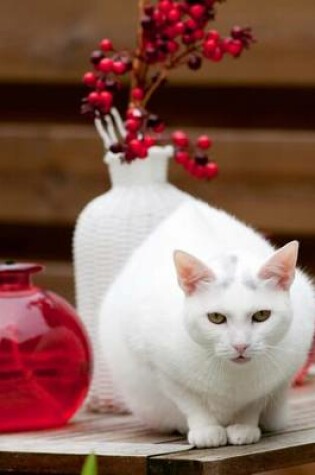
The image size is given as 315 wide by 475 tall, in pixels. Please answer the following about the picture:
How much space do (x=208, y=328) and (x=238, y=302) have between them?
6 centimetres

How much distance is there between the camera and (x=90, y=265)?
2.93 meters

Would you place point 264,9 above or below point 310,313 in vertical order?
above

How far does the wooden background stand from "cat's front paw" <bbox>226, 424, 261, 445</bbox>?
62.8 inches

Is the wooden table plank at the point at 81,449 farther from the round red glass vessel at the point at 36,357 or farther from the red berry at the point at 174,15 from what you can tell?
the red berry at the point at 174,15

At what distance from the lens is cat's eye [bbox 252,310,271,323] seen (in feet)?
7.77

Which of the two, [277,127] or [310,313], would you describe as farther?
[277,127]

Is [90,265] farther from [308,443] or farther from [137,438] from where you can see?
[308,443]

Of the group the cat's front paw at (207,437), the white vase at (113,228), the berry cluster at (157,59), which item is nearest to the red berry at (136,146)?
the berry cluster at (157,59)

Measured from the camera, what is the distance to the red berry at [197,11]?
9.53 feet

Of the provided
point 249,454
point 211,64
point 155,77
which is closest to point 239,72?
point 211,64

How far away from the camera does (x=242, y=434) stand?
97.3 inches

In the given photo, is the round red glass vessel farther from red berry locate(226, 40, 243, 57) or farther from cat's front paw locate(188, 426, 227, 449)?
red berry locate(226, 40, 243, 57)

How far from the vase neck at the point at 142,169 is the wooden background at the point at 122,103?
1093 mm

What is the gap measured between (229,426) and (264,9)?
68.3 inches
